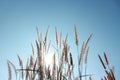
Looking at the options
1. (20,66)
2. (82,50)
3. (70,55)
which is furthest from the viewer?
(20,66)

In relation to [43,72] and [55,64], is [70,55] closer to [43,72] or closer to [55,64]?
[55,64]

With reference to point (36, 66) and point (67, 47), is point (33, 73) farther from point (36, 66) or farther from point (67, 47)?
point (67, 47)

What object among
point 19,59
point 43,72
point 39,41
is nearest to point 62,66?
point 43,72

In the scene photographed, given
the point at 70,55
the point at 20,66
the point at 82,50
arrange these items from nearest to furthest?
the point at 82,50 < the point at 70,55 < the point at 20,66

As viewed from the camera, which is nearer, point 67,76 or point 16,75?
point 67,76

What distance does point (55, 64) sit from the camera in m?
2.52

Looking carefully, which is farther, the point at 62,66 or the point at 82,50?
the point at 62,66

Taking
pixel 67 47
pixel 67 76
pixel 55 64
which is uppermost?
pixel 67 47

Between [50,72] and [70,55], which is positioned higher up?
[70,55]

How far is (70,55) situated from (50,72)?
0.35 metres

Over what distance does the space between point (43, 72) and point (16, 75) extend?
474 mm

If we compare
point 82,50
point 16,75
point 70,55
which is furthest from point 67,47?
point 16,75

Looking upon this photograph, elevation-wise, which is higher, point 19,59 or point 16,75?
point 19,59

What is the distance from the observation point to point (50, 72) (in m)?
2.53
